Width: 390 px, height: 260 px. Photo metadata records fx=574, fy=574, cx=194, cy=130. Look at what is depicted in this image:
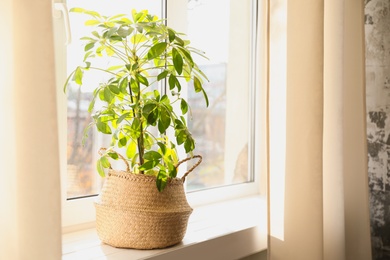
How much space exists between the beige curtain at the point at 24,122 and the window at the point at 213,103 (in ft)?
2.17

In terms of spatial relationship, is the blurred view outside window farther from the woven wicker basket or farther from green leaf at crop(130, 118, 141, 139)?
the woven wicker basket

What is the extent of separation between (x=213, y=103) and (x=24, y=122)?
136cm

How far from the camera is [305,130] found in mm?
1707

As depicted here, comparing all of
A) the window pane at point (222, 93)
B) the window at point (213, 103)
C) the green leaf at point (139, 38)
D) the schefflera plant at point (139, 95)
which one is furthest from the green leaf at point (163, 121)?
the window pane at point (222, 93)

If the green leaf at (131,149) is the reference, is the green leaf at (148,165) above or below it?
below

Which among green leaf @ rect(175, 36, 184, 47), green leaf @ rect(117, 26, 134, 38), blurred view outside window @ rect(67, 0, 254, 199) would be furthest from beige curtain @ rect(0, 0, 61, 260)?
blurred view outside window @ rect(67, 0, 254, 199)

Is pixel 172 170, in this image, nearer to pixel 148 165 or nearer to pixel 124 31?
pixel 148 165

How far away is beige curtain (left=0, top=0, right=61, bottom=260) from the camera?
992 mm

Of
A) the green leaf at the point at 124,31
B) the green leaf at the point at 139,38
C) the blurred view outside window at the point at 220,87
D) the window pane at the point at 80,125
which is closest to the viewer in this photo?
the green leaf at the point at 124,31

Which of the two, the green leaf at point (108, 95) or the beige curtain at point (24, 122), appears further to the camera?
the green leaf at point (108, 95)

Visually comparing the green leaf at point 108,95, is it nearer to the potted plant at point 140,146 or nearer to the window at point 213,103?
the potted plant at point 140,146

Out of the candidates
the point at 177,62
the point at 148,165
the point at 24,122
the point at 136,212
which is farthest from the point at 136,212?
the point at 24,122

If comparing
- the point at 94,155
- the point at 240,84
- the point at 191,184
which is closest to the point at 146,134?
the point at 94,155

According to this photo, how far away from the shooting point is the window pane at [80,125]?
Answer: 1679 millimetres
